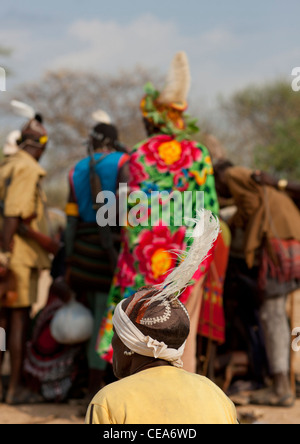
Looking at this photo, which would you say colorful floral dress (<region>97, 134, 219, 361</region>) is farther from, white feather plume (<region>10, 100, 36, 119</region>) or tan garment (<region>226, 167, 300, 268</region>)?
white feather plume (<region>10, 100, 36, 119</region>)

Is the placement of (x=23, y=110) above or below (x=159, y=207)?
above

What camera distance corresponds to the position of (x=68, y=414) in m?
5.59

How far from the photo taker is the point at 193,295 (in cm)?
504

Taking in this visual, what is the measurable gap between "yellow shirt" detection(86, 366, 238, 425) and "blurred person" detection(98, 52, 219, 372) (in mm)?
2596

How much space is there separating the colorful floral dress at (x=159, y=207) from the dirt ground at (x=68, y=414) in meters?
0.65

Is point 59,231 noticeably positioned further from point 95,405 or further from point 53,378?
point 95,405

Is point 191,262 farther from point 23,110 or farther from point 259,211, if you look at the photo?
point 23,110

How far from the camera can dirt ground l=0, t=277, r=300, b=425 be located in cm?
536

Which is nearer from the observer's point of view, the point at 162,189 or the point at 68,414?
the point at 162,189

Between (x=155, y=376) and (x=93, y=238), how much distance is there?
3223 mm

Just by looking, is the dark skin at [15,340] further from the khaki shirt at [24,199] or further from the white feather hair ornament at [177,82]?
the white feather hair ornament at [177,82]

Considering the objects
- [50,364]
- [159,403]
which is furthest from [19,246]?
[159,403]

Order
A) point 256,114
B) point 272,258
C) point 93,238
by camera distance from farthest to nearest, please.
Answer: point 256,114 → point 272,258 → point 93,238

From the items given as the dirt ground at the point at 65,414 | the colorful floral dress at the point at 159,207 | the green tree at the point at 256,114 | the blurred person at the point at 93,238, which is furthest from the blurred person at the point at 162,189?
the green tree at the point at 256,114
